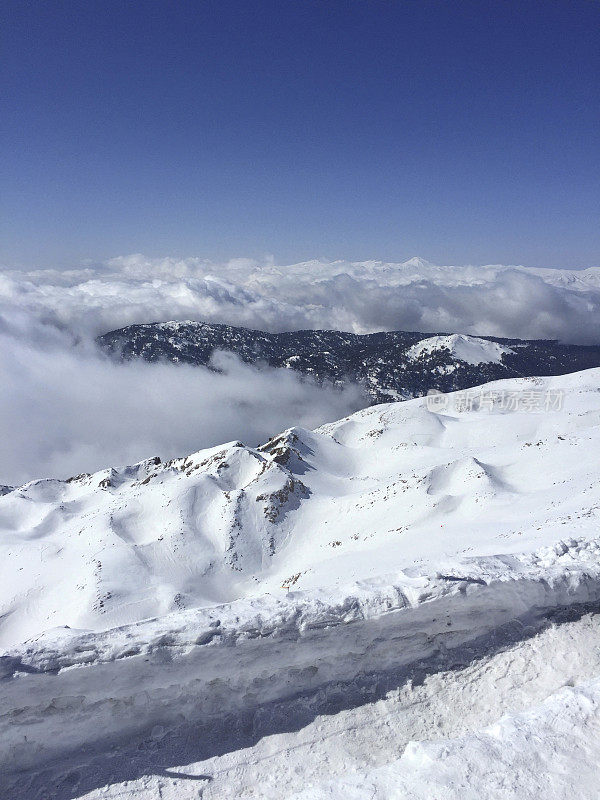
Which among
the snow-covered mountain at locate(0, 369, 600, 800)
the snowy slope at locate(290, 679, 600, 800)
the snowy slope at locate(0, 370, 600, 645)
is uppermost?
the snowy slope at locate(290, 679, 600, 800)

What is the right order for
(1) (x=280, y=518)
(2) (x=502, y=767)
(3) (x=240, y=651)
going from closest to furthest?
(2) (x=502, y=767), (3) (x=240, y=651), (1) (x=280, y=518)

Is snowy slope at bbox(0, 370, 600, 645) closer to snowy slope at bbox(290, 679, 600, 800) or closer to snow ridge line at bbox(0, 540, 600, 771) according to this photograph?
snow ridge line at bbox(0, 540, 600, 771)

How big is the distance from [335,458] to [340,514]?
2078cm

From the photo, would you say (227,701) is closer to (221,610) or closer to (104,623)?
(221,610)

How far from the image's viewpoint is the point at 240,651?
26.0 ft

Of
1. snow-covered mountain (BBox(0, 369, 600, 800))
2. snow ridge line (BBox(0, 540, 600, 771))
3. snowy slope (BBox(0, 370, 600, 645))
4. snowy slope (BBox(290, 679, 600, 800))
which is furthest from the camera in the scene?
snowy slope (BBox(0, 370, 600, 645))

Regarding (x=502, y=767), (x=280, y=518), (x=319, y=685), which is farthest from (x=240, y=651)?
(x=280, y=518)

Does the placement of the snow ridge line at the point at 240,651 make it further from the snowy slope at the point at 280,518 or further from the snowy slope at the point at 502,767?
the snowy slope at the point at 280,518

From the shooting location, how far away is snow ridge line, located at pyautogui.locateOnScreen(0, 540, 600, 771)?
7.07m

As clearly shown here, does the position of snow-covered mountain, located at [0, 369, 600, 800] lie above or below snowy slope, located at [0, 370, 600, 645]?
above

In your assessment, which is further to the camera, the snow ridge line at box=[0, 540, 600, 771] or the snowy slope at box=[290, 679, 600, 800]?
the snow ridge line at box=[0, 540, 600, 771]

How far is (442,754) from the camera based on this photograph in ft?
19.0

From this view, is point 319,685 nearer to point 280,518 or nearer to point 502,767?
point 502,767

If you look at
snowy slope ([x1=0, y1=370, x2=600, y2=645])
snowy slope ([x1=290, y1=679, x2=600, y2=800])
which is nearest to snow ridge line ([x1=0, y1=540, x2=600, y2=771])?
snowy slope ([x1=290, y1=679, x2=600, y2=800])
